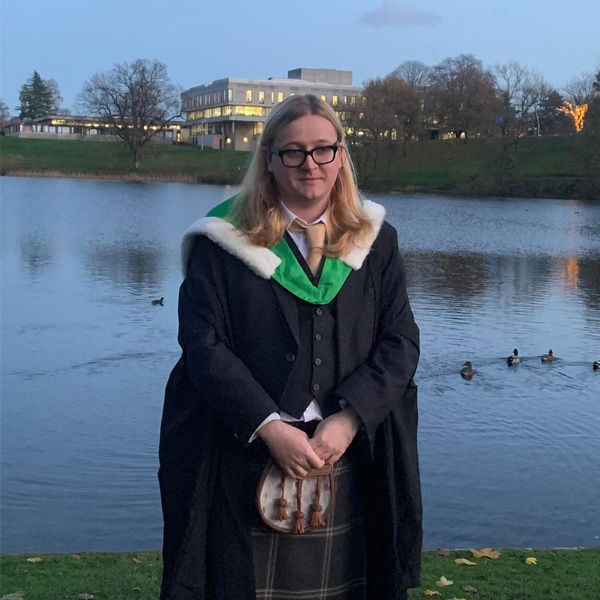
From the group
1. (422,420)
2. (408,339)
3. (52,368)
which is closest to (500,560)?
(408,339)

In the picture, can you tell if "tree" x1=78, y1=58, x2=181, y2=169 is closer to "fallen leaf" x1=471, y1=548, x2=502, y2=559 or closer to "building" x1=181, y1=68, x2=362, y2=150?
"building" x1=181, y1=68, x2=362, y2=150

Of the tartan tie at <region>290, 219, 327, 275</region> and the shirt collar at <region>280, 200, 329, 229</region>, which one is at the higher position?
the shirt collar at <region>280, 200, 329, 229</region>

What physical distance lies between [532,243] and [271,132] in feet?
105

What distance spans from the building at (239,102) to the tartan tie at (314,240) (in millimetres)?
102623

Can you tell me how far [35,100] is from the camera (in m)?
131

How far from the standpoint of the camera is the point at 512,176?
232ft

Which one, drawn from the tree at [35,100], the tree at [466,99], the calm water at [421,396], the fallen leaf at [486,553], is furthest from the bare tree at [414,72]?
the fallen leaf at [486,553]


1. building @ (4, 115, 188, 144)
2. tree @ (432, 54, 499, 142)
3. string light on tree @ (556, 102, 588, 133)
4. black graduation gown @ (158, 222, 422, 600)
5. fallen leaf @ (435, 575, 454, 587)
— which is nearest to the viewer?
black graduation gown @ (158, 222, 422, 600)

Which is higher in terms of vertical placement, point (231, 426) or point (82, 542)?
point (231, 426)

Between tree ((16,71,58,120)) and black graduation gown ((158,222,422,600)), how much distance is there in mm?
134090

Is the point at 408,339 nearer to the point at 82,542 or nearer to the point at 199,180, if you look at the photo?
the point at 82,542

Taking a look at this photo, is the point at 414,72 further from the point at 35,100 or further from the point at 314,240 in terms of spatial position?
the point at 314,240

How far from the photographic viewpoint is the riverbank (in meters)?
66.8

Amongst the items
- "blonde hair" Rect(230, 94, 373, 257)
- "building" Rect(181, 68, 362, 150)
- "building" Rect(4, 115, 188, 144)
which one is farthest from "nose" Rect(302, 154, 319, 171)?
"building" Rect(4, 115, 188, 144)
